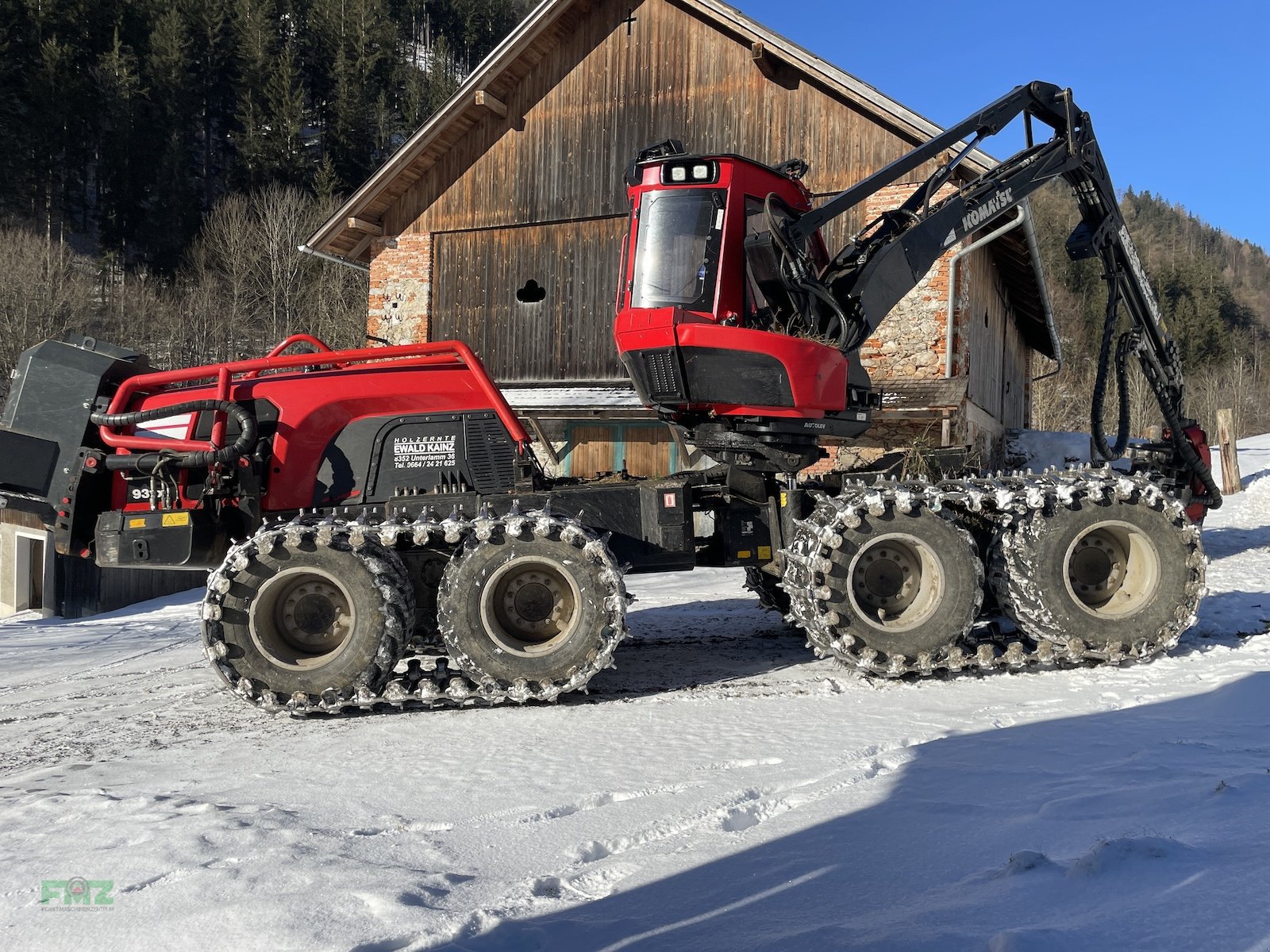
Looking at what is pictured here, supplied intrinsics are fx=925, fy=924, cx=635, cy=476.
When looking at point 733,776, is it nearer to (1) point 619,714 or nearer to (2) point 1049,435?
(1) point 619,714

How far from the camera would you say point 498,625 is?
5.77 metres

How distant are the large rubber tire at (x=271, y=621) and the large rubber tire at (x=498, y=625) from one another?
1.19 ft

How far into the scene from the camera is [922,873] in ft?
10.1

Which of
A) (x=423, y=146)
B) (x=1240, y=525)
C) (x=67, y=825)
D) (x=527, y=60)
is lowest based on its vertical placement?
(x=67, y=825)

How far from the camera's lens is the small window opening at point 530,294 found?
1695 cm

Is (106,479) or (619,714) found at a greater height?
(106,479)

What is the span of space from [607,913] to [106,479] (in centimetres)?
500

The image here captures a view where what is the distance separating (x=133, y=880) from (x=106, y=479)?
3.76 meters

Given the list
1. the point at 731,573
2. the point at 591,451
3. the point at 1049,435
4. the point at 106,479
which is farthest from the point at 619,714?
the point at 1049,435

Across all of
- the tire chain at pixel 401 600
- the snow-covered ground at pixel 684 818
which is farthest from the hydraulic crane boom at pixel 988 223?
the snow-covered ground at pixel 684 818

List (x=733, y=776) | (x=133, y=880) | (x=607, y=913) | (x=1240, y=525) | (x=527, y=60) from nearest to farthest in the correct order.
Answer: (x=607, y=913)
(x=133, y=880)
(x=733, y=776)
(x=1240, y=525)
(x=527, y=60)

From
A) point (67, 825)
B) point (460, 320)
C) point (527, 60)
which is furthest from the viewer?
point (460, 320)

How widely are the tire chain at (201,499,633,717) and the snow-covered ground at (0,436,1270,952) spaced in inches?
5.9

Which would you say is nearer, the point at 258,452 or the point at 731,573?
the point at 258,452
